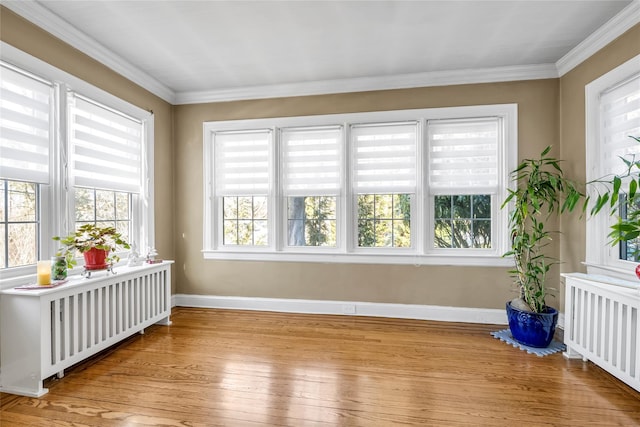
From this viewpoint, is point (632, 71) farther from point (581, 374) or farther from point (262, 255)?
point (262, 255)

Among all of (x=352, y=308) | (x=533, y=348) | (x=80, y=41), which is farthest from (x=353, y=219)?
(x=80, y=41)

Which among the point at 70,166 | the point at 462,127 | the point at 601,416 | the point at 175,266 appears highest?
the point at 462,127

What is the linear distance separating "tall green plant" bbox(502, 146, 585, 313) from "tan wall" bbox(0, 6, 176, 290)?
3.91 m

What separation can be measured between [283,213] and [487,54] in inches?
109

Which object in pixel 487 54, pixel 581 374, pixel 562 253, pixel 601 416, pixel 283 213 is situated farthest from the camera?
pixel 283 213

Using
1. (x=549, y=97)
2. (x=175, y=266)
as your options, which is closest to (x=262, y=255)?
(x=175, y=266)

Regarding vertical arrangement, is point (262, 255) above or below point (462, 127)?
below

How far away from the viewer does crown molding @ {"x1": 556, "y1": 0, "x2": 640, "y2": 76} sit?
241 cm

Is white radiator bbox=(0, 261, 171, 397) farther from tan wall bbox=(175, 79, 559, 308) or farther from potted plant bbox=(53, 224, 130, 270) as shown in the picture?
tan wall bbox=(175, 79, 559, 308)

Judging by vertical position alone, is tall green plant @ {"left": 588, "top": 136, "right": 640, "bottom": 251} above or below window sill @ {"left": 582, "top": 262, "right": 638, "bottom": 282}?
above

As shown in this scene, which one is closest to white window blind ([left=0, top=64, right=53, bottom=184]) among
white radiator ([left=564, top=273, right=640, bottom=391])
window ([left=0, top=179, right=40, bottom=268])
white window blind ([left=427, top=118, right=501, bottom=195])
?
window ([left=0, top=179, right=40, bottom=268])

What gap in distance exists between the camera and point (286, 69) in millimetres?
3416

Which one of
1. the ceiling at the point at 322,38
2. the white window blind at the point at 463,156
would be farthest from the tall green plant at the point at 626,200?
the ceiling at the point at 322,38

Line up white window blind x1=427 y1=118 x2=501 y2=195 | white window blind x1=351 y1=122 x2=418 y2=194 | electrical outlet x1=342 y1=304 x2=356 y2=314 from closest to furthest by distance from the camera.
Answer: white window blind x1=427 y1=118 x2=501 y2=195, white window blind x1=351 y1=122 x2=418 y2=194, electrical outlet x1=342 y1=304 x2=356 y2=314
